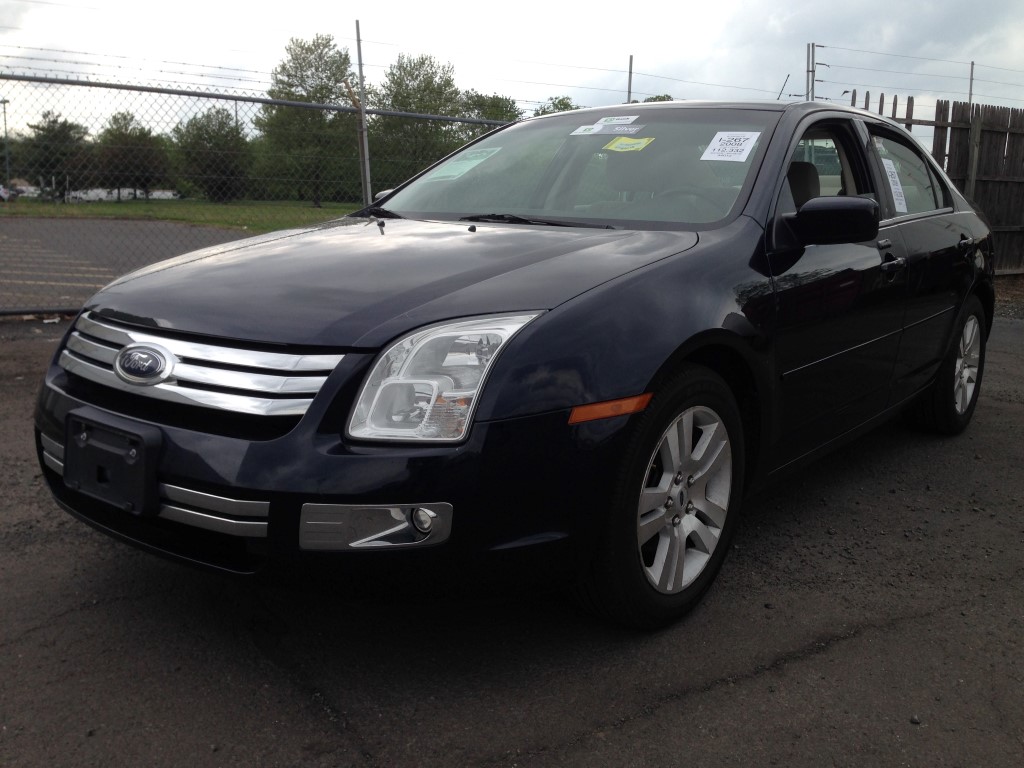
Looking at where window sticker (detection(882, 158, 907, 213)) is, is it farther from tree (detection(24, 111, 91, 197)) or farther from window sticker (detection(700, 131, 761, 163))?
tree (detection(24, 111, 91, 197))

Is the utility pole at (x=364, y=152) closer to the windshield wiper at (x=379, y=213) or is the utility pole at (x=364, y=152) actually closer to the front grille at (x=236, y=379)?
the windshield wiper at (x=379, y=213)

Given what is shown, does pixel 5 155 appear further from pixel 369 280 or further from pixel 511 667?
pixel 511 667

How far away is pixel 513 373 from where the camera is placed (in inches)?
83.2

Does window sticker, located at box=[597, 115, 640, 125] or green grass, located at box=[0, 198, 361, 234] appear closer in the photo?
window sticker, located at box=[597, 115, 640, 125]

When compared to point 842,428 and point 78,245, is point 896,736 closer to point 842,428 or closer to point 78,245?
point 842,428

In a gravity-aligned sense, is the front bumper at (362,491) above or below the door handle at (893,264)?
below

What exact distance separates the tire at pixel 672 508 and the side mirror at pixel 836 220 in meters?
0.64

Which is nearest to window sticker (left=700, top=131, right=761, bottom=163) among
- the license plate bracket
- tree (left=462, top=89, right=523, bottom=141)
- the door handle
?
the door handle

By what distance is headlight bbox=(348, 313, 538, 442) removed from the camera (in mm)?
2074

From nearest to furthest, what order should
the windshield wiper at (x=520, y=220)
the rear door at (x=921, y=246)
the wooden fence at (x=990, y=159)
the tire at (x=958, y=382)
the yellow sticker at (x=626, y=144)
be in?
the windshield wiper at (x=520, y=220) < the yellow sticker at (x=626, y=144) < the rear door at (x=921, y=246) < the tire at (x=958, y=382) < the wooden fence at (x=990, y=159)

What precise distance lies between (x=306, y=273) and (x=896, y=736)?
1860 mm

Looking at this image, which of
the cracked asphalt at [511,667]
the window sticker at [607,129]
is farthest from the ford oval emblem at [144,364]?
the window sticker at [607,129]

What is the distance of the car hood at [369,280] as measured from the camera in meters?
2.21

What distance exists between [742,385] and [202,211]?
6.49 metres
